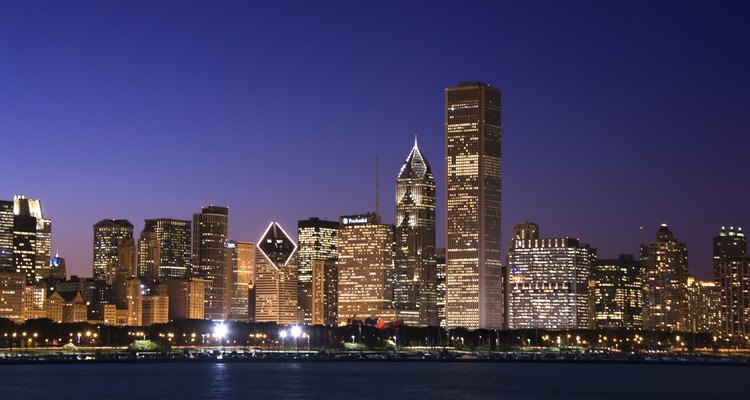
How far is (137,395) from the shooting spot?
406 ft

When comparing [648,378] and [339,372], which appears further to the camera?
[339,372]

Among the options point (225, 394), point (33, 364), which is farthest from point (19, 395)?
point (33, 364)

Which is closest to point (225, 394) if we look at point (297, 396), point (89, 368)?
point (297, 396)

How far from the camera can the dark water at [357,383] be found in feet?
419

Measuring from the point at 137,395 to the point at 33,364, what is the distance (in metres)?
68.9

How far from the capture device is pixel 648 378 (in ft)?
547

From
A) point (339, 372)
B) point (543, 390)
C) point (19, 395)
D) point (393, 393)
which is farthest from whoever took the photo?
point (339, 372)

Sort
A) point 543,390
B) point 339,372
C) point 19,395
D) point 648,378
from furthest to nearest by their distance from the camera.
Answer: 1. point 339,372
2. point 648,378
3. point 543,390
4. point 19,395

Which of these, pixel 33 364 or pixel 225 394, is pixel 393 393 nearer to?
pixel 225 394

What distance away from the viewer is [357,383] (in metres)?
147

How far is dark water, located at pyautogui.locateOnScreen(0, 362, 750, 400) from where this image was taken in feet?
419

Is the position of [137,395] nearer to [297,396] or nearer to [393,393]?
[297,396]

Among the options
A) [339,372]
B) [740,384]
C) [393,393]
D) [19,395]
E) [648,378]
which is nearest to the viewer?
[19,395]

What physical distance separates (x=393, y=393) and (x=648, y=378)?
51.6 m
